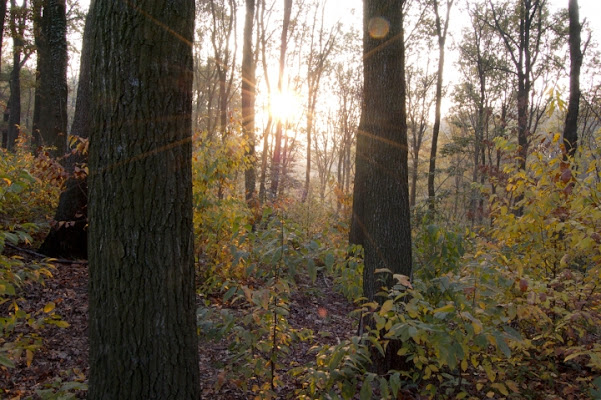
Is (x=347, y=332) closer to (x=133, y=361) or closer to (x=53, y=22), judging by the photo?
(x=133, y=361)

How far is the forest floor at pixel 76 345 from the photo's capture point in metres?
3.35

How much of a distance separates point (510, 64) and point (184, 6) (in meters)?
26.2

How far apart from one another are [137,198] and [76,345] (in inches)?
112

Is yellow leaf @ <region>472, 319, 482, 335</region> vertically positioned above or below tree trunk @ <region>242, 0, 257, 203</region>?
below

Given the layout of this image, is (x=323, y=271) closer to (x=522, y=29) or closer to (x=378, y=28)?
(x=378, y=28)

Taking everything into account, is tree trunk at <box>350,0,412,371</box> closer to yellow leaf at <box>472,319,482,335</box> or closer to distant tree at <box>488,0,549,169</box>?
yellow leaf at <box>472,319,482,335</box>

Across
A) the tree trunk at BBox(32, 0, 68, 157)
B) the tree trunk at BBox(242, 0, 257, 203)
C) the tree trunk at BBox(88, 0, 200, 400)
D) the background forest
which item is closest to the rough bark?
the background forest

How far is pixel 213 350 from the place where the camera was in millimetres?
4359

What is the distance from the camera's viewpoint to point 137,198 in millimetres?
2143

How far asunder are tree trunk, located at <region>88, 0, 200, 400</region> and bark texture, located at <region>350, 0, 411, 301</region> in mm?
2037

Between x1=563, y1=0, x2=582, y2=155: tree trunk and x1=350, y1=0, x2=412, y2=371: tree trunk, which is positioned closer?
x1=350, y1=0, x2=412, y2=371: tree trunk

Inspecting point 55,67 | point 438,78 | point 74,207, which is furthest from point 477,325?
point 438,78

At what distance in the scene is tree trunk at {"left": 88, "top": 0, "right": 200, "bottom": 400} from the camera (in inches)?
84.0

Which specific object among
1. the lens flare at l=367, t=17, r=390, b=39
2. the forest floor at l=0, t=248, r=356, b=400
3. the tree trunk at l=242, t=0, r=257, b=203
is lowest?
the forest floor at l=0, t=248, r=356, b=400
